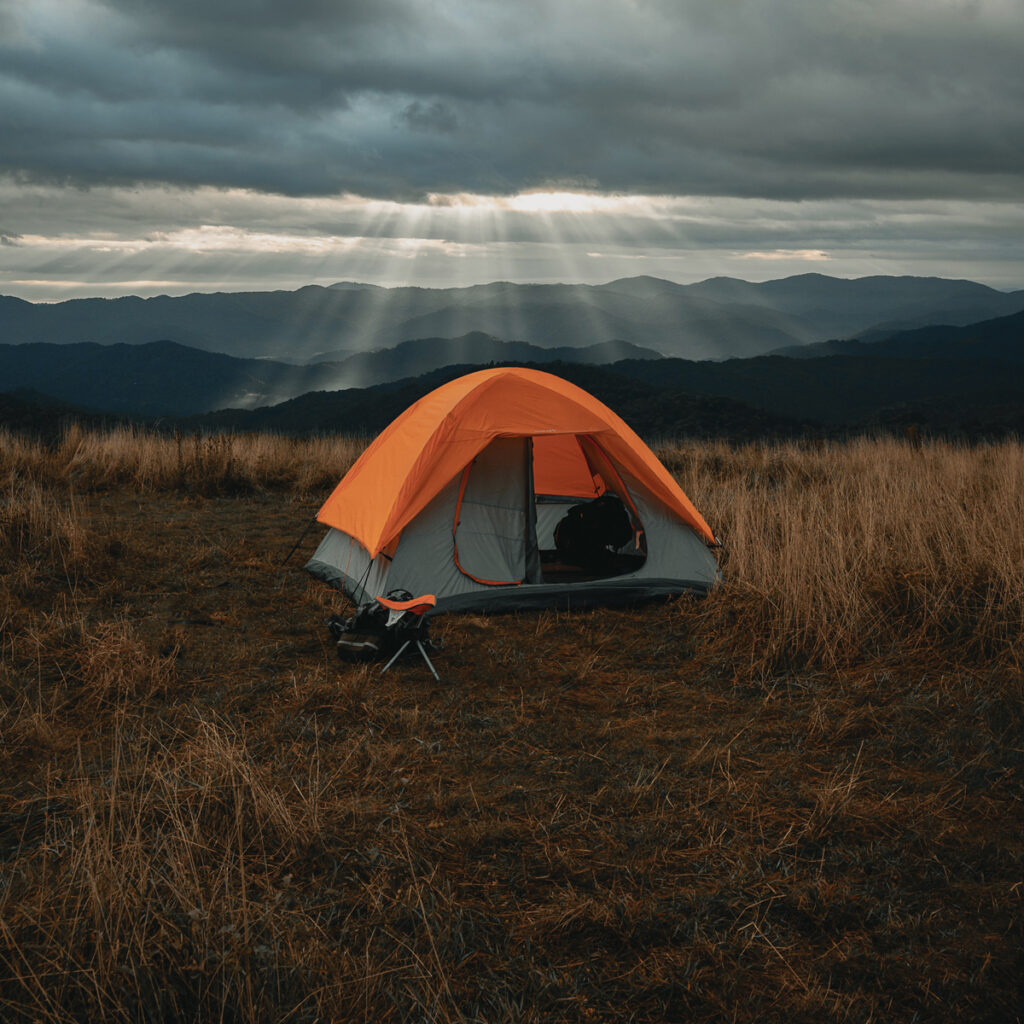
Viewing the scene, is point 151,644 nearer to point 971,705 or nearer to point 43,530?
point 43,530

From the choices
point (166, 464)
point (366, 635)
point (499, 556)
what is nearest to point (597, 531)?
point (499, 556)

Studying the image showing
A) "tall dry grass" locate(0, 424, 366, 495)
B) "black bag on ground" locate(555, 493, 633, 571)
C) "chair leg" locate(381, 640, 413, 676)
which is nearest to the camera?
"chair leg" locate(381, 640, 413, 676)

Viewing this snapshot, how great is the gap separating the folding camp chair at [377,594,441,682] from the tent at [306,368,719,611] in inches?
34.3

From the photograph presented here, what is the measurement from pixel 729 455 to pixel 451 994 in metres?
15.4

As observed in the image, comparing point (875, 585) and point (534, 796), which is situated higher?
point (875, 585)

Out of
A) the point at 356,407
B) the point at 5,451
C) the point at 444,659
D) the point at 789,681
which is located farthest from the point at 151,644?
the point at 356,407

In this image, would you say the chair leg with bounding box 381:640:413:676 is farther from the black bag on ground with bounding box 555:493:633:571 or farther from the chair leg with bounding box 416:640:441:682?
the black bag on ground with bounding box 555:493:633:571

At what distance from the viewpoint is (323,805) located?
11.5 feet

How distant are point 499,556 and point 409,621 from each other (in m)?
1.54

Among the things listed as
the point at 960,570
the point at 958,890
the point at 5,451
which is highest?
the point at 5,451

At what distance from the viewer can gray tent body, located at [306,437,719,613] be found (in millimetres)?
6707

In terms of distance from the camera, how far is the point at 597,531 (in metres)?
7.83

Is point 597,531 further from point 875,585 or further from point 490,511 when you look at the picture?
point 875,585

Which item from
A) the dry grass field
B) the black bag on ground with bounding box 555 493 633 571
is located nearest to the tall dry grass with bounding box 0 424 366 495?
the dry grass field
